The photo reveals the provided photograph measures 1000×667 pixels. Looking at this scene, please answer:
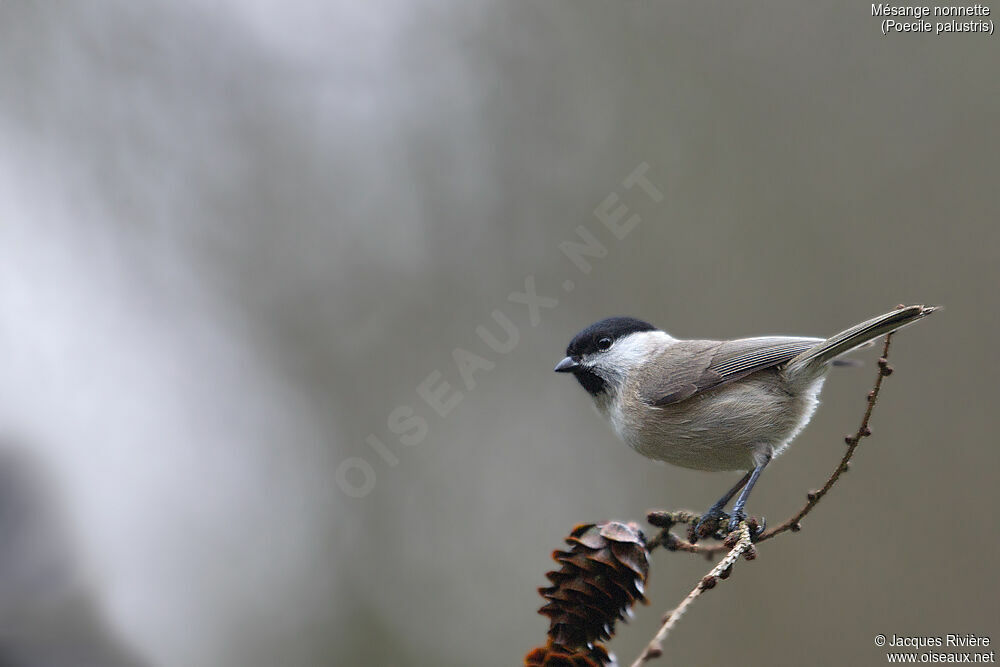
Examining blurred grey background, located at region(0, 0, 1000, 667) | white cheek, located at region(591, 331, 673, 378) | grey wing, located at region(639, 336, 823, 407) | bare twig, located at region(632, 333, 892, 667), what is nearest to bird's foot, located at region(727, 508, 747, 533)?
bare twig, located at region(632, 333, 892, 667)

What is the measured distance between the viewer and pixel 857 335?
8.05 ft

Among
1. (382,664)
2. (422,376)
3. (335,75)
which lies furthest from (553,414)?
(335,75)

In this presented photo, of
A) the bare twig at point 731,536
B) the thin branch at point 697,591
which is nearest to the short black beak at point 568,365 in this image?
the bare twig at point 731,536

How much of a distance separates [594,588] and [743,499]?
44.9 inches

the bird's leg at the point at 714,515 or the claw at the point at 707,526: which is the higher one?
the bird's leg at the point at 714,515

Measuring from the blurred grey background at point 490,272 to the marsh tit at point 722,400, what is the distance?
8.13 feet

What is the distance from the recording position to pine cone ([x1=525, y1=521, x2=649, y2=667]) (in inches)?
65.1

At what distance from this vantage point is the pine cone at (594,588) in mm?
1652

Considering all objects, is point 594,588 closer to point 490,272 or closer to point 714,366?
point 714,366

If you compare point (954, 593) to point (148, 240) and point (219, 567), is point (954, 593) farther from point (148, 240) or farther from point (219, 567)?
point (148, 240)

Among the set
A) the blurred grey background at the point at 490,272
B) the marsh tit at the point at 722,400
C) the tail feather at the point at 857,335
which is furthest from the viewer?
the blurred grey background at the point at 490,272

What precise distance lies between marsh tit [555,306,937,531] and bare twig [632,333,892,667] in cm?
70

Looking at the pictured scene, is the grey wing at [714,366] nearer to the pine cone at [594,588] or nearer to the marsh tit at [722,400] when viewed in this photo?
the marsh tit at [722,400]

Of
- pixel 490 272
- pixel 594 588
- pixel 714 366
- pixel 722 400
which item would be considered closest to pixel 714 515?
pixel 722 400
